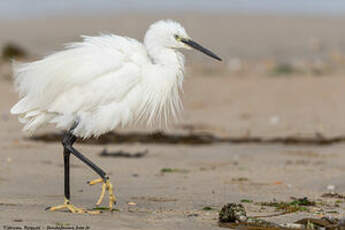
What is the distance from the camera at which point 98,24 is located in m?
30.6

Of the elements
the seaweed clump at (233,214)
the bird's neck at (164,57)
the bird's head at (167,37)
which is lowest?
the seaweed clump at (233,214)

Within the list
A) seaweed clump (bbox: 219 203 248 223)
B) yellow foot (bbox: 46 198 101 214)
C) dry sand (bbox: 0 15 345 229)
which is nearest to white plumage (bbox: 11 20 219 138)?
yellow foot (bbox: 46 198 101 214)

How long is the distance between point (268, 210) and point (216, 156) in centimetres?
378

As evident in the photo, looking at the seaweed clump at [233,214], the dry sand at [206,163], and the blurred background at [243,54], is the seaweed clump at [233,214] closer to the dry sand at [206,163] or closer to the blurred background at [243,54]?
the dry sand at [206,163]

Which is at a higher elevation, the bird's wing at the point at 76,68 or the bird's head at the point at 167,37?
the bird's head at the point at 167,37

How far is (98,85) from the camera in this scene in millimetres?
7039

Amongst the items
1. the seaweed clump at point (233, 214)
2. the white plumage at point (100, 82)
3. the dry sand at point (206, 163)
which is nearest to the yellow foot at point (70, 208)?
the dry sand at point (206, 163)

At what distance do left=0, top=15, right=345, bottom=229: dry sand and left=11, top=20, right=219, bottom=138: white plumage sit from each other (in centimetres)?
81

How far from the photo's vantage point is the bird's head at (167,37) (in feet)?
24.3

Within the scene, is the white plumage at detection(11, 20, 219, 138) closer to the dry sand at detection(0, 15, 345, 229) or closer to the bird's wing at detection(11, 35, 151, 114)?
the bird's wing at detection(11, 35, 151, 114)

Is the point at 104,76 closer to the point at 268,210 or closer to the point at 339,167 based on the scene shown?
the point at 268,210

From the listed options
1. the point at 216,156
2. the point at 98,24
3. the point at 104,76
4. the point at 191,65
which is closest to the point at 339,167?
the point at 216,156

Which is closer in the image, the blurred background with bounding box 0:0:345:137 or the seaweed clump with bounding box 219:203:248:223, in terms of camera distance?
the seaweed clump with bounding box 219:203:248:223

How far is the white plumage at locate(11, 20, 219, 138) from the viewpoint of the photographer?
7.04m
